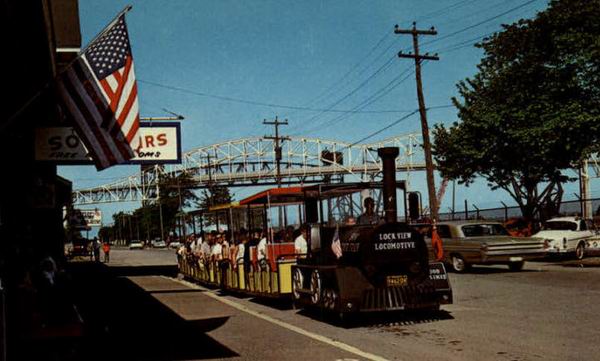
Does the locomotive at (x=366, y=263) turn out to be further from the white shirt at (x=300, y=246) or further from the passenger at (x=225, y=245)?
the passenger at (x=225, y=245)

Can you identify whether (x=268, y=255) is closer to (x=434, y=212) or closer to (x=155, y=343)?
(x=155, y=343)

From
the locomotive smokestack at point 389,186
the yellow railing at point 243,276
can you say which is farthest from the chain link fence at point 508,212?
the locomotive smokestack at point 389,186

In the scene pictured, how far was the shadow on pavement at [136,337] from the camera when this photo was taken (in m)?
7.36

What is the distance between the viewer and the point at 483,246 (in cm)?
2008

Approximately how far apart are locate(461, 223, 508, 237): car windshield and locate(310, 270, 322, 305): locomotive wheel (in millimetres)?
10986

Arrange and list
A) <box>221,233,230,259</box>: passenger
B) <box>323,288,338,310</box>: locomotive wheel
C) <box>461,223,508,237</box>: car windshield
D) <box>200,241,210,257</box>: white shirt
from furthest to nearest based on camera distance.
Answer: <box>461,223,508,237</box>: car windshield, <box>200,241,210,257</box>: white shirt, <box>221,233,230,259</box>: passenger, <box>323,288,338,310</box>: locomotive wheel

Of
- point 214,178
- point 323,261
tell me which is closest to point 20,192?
point 323,261

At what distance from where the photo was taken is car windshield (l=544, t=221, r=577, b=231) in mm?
25438

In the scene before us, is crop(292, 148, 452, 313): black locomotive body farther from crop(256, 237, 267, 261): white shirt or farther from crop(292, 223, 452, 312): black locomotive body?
crop(256, 237, 267, 261): white shirt

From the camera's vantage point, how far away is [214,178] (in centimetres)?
18300

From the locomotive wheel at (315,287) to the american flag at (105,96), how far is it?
4182 millimetres

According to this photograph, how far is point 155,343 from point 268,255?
5090 millimetres

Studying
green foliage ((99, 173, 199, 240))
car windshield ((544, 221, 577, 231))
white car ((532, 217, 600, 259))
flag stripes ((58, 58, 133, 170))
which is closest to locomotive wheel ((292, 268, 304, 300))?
flag stripes ((58, 58, 133, 170))

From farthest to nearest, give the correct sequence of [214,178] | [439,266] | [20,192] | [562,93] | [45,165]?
[214,178] → [562,93] → [45,165] → [20,192] → [439,266]
